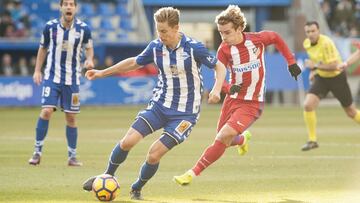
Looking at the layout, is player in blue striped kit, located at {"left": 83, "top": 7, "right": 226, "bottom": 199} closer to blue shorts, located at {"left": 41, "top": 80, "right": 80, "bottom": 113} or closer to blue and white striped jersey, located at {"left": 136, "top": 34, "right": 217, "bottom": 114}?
blue and white striped jersey, located at {"left": 136, "top": 34, "right": 217, "bottom": 114}

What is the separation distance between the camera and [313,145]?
15.8 meters

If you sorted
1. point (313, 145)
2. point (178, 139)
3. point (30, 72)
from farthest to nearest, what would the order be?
1. point (30, 72)
2. point (313, 145)
3. point (178, 139)

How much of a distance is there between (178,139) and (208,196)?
0.74 metres

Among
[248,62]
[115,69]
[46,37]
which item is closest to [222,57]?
[248,62]

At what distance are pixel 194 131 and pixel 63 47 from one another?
7764 mm

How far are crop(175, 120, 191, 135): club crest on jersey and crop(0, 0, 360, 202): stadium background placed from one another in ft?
2.29

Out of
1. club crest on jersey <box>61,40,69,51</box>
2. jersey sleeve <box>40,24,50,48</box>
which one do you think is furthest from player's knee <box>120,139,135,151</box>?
jersey sleeve <box>40,24,50,48</box>


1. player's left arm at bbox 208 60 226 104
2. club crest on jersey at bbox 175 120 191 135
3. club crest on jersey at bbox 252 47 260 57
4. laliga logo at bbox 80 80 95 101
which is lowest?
laliga logo at bbox 80 80 95 101

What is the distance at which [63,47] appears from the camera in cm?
1314

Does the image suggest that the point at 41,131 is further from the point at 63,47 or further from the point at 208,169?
the point at 208,169

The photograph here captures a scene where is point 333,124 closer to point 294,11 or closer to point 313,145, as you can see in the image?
point 313,145

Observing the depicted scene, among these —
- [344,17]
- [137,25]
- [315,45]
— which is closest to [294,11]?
[344,17]

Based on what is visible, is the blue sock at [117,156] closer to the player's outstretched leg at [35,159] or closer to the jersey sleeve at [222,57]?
the jersey sleeve at [222,57]

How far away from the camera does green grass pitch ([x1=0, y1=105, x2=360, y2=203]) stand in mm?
9875
